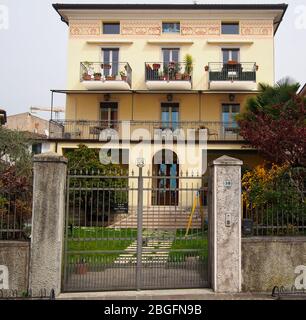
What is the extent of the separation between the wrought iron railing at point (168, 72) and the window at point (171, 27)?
237cm

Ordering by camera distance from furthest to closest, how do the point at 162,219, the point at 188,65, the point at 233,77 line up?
the point at 188,65, the point at 233,77, the point at 162,219

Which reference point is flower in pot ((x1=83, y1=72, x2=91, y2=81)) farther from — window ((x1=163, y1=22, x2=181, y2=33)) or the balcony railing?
window ((x1=163, y1=22, x2=181, y2=33))

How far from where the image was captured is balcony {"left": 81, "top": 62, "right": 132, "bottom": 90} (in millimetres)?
24531

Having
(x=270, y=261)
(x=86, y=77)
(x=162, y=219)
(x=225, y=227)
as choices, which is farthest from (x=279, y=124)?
(x=86, y=77)

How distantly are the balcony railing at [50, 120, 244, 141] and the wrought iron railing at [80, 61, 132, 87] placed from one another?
2658 millimetres

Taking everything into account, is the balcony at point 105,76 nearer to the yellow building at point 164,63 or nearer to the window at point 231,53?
the yellow building at point 164,63

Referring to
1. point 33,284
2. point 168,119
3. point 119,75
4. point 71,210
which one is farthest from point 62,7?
point 33,284

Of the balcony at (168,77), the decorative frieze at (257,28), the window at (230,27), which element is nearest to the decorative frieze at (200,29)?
the window at (230,27)

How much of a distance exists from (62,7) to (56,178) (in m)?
Answer: 20.4

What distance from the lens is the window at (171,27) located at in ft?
84.4

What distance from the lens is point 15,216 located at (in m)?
7.94

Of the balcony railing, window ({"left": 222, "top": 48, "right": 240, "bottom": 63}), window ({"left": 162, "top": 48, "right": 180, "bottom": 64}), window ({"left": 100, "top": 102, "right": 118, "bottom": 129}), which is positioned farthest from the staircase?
window ({"left": 222, "top": 48, "right": 240, "bottom": 63})

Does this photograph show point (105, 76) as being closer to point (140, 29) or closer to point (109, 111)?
point (109, 111)

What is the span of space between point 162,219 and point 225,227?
1297 mm
